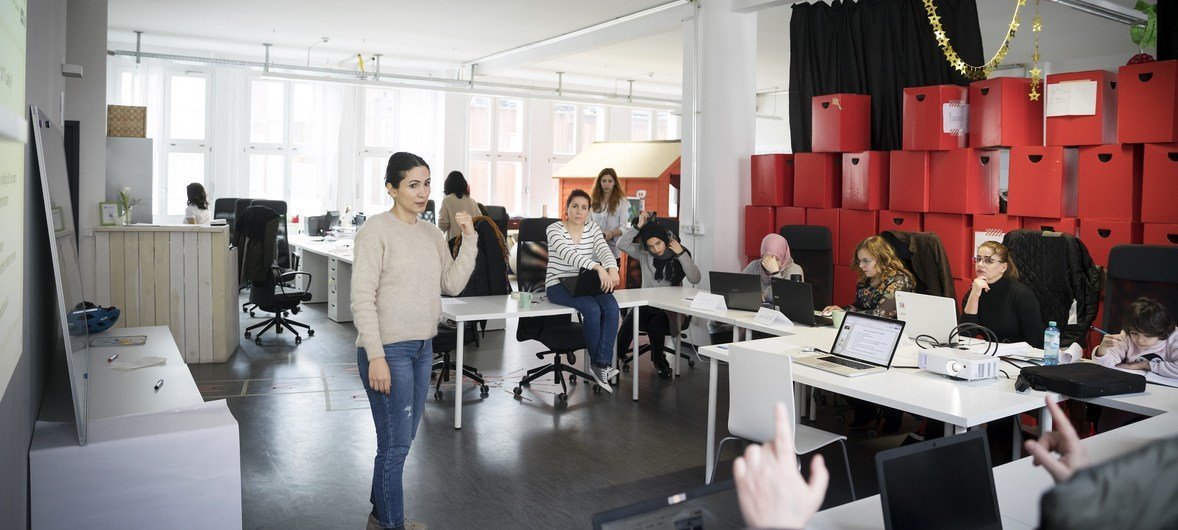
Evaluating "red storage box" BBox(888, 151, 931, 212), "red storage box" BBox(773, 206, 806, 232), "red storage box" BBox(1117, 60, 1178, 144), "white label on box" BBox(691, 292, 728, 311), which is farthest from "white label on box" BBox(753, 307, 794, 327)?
"red storage box" BBox(1117, 60, 1178, 144)

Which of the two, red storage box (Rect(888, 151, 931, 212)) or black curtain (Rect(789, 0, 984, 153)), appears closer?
red storage box (Rect(888, 151, 931, 212))

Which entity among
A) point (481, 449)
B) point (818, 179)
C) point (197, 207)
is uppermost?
point (818, 179)

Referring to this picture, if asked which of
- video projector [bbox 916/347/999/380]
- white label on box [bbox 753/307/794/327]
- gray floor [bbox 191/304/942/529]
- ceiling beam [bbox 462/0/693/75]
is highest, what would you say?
ceiling beam [bbox 462/0/693/75]

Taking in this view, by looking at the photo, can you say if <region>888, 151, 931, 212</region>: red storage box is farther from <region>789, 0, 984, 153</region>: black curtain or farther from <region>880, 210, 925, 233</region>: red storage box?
<region>789, 0, 984, 153</region>: black curtain

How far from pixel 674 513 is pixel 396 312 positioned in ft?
6.61

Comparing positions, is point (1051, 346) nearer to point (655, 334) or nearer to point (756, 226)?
point (655, 334)

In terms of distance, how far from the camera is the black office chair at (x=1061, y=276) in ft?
16.3

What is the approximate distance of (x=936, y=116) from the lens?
19.4 feet

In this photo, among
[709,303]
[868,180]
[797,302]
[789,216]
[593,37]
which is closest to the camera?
[797,302]

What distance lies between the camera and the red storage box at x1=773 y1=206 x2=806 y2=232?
23.1ft

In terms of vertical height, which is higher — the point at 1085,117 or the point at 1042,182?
the point at 1085,117

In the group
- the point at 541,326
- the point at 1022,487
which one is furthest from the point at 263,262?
the point at 1022,487

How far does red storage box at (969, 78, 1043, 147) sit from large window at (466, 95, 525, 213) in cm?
1037

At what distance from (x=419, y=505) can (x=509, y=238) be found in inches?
338
